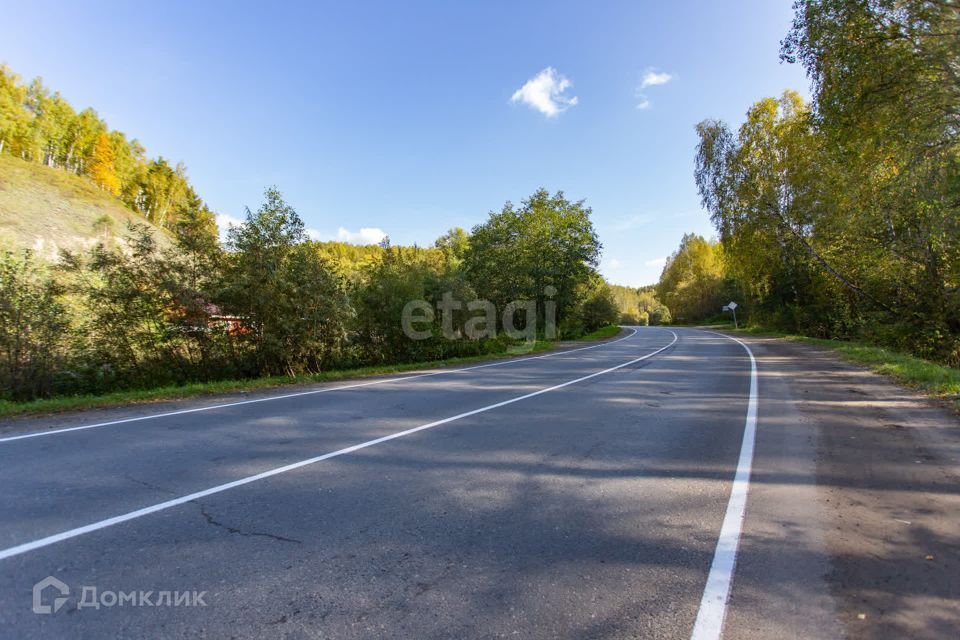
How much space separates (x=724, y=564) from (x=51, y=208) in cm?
7433

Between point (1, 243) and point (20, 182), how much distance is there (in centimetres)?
6498

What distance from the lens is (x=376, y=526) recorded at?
348cm

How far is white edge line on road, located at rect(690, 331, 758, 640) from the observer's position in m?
2.32

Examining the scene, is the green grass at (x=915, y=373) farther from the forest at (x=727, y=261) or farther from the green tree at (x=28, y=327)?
the green tree at (x=28, y=327)

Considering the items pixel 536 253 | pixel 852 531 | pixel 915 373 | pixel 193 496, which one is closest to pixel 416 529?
pixel 193 496

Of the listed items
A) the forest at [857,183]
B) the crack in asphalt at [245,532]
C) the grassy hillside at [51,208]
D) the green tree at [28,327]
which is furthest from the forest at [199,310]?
A: the grassy hillside at [51,208]

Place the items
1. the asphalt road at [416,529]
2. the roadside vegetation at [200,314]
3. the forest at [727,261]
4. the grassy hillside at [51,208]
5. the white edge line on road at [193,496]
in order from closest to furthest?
the asphalt road at [416,529] → the white edge line on road at [193,496] → the forest at [727,261] → the roadside vegetation at [200,314] → the grassy hillside at [51,208]

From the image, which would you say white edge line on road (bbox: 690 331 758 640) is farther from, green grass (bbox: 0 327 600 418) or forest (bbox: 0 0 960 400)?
green grass (bbox: 0 327 600 418)

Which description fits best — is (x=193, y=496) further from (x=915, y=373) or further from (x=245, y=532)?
(x=915, y=373)

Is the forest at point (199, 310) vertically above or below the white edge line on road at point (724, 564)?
above

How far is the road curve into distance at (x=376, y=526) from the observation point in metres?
2.44

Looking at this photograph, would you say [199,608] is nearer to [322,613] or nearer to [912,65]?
[322,613]

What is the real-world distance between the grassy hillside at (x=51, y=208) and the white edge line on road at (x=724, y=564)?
52997mm

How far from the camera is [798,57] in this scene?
34.5 feet
